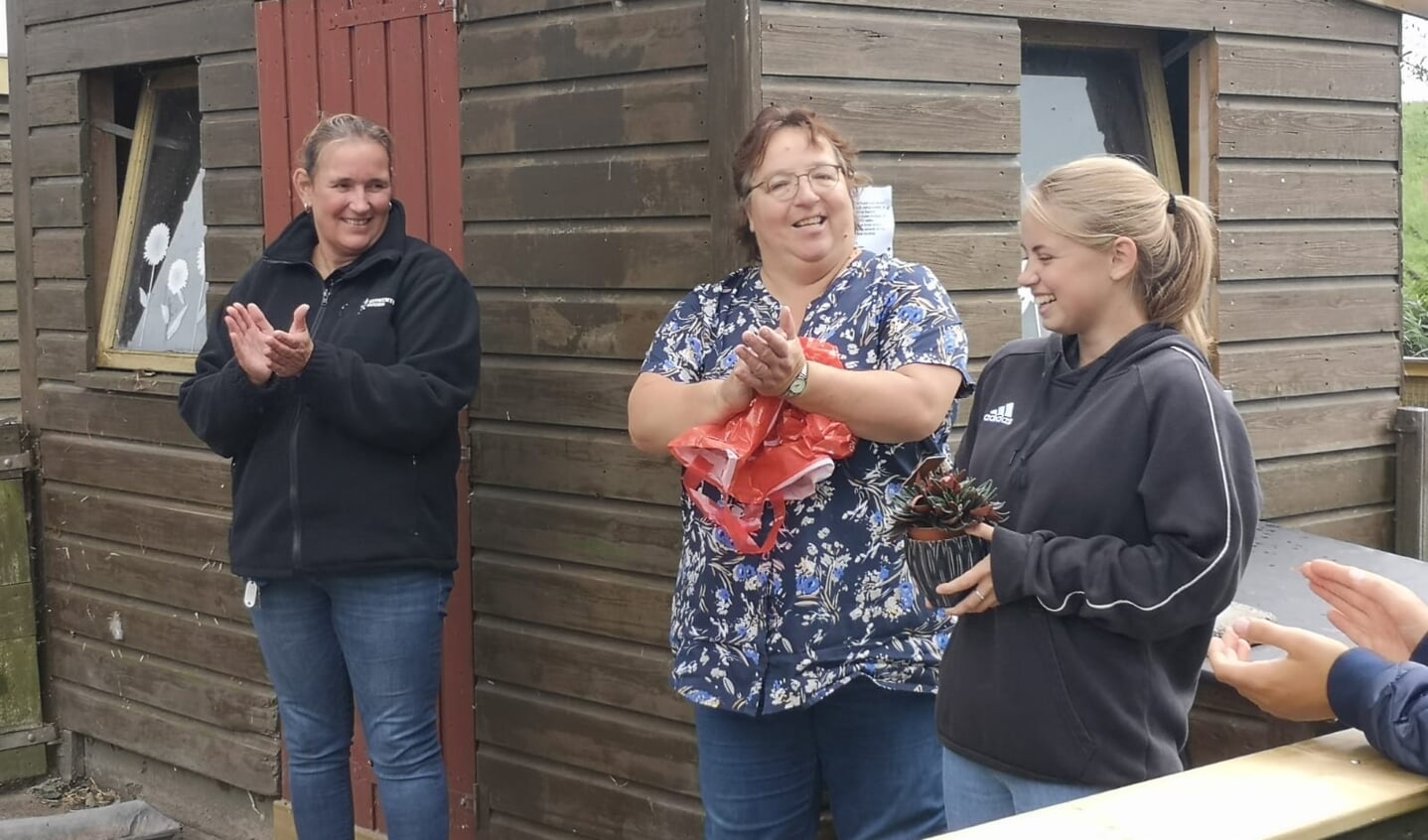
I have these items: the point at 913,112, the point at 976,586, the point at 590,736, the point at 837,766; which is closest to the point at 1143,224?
the point at 976,586

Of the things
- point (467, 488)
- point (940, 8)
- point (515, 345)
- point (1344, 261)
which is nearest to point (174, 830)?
point (467, 488)

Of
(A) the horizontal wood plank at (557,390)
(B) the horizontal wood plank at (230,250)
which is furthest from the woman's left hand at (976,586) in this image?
(B) the horizontal wood plank at (230,250)

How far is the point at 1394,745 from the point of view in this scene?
161 centimetres

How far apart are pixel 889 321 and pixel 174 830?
3111mm

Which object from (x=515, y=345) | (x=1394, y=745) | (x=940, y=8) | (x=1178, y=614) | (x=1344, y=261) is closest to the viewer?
(x=1394, y=745)

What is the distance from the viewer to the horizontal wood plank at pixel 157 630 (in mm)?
4887

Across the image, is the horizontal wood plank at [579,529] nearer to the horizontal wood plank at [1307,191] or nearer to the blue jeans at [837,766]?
the blue jeans at [837,766]

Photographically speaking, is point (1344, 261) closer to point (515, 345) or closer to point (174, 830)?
point (515, 345)

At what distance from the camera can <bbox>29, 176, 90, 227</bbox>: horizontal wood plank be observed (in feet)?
17.7

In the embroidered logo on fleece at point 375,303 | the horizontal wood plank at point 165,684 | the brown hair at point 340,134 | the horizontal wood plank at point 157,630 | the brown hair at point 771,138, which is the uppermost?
the brown hair at point 340,134

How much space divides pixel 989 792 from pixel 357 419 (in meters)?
1.60

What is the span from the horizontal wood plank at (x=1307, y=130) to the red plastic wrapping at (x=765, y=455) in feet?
6.98

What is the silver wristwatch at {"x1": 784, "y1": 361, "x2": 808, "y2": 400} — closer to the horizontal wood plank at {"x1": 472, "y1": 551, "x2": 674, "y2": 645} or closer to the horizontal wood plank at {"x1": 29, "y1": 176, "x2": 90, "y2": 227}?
the horizontal wood plank at {"x1": 472, "y1": 551, "x2": 674, "y2": 645}

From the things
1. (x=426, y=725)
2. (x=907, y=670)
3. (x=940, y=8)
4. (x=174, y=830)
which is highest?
(x=940, y=8)
